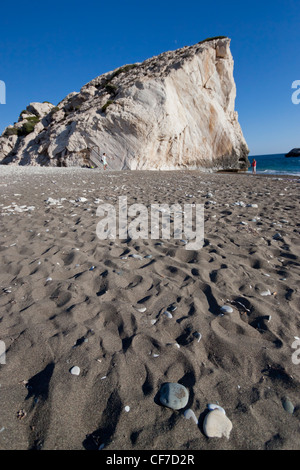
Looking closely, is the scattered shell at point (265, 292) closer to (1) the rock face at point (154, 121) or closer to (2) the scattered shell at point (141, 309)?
(2) the scattered shell at point (141, 309)

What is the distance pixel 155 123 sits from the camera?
85.0 feet

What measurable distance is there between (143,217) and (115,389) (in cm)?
432

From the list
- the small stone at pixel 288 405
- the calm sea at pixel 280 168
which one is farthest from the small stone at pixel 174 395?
the calm sea at pixel 280 168

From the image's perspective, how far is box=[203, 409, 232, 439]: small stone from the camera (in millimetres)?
1490

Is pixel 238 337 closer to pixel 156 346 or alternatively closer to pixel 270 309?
pixel 270 309

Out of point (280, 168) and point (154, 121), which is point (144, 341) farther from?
point (280, 168)

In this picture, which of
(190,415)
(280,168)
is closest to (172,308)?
(190,415)

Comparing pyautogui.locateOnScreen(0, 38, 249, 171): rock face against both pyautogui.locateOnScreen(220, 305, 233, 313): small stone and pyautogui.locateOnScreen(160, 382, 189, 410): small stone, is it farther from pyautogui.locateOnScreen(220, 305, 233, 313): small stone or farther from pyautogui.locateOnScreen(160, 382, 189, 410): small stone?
pyautogui.locateOnScreen(160, 382, 189, 410): small stone

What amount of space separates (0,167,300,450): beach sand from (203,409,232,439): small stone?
37 mm

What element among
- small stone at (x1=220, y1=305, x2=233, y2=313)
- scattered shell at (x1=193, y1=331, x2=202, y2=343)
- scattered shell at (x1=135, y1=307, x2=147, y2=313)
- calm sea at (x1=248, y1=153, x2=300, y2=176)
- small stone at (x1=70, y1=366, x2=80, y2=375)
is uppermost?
calm sea at (x1=248, y1=153, x2=300, y2=176)

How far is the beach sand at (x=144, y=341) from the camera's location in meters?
1.53

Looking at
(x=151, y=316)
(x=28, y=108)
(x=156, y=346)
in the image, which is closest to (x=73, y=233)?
(x=151, y=316)

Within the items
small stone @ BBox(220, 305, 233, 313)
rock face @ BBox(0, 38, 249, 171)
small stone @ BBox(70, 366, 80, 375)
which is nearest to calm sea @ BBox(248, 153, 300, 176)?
rock face @ BBox(0, 38, 249, 171)

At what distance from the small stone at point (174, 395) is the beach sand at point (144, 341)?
4 cm
